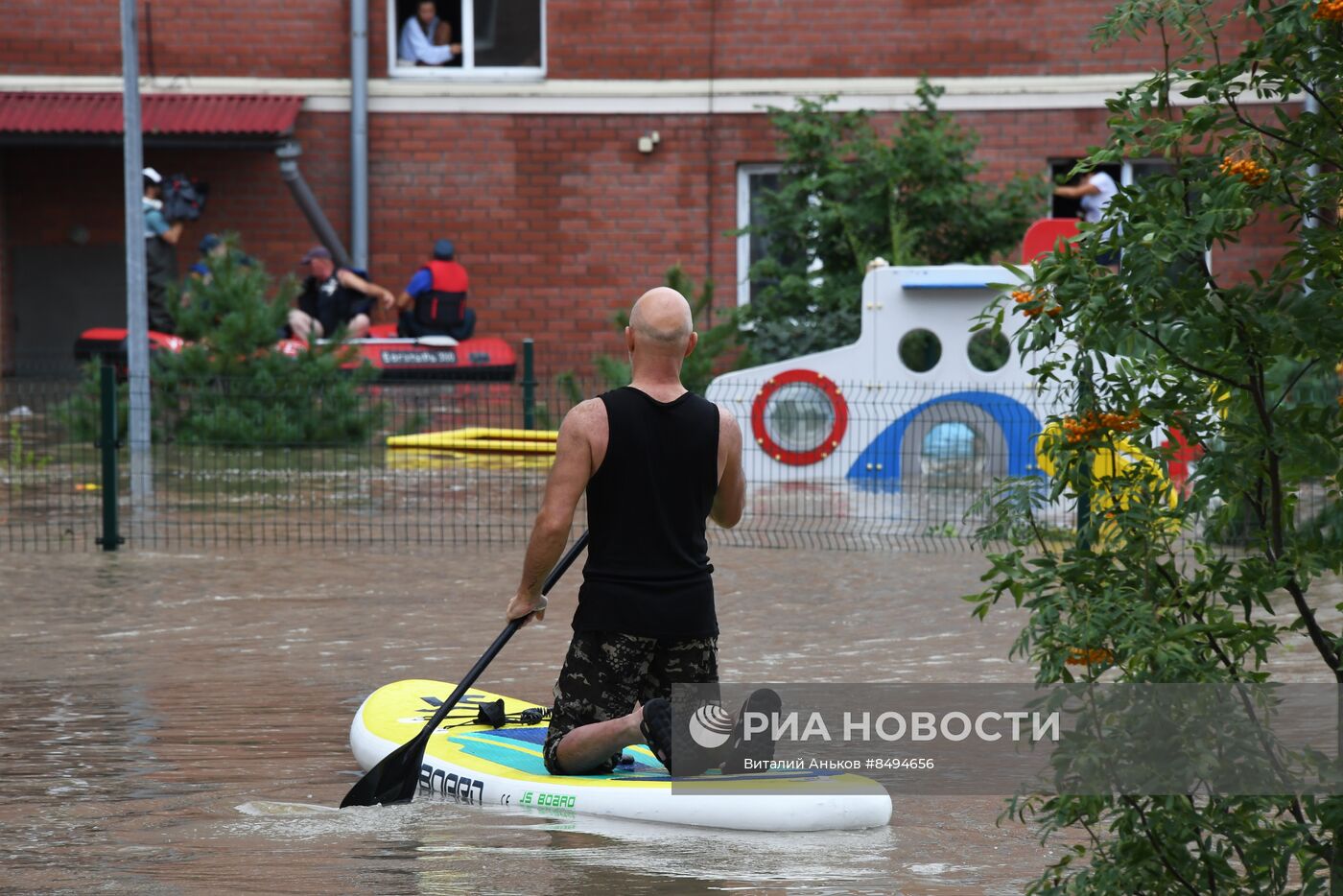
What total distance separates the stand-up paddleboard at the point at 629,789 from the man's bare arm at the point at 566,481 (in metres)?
0.75

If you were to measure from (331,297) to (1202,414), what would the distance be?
1678cm

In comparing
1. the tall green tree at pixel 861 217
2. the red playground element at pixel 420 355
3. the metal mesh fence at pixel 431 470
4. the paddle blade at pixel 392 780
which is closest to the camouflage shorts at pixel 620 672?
the paddle blade at pixel 392 780

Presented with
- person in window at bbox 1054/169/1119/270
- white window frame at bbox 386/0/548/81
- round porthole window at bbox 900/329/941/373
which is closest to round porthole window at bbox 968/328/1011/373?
round porthole window at bbox 900/329/941/373

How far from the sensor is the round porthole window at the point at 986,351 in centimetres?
1464

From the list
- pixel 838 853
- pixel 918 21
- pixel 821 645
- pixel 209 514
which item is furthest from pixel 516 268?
pixel 838 853

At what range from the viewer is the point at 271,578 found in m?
10.5

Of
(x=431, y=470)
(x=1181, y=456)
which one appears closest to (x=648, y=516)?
(x=1181, y=456)

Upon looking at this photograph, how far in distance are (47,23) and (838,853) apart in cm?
1810

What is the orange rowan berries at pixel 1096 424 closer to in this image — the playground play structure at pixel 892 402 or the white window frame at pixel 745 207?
the playground play structure at pixel 892 402

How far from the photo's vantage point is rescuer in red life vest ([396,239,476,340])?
19.8 metres

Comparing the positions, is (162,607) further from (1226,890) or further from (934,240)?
(934,240)

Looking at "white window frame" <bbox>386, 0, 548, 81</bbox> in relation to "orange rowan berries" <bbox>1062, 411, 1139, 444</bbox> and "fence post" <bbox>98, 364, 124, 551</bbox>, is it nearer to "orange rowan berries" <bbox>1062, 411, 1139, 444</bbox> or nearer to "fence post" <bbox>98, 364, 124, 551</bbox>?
"fence post" <bbox>98, 364, 124, 551</bbox>

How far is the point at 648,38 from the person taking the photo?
821 inches

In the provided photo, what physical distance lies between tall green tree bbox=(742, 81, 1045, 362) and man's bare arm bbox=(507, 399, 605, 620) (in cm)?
1098
